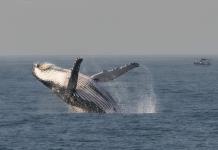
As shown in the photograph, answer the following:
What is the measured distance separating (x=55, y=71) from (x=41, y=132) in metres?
5.01

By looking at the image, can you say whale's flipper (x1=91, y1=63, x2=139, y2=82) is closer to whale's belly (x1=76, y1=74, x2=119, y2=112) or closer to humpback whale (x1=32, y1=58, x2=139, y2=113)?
humpback whale (x1=32, y1=58, x2=139, y2=113)

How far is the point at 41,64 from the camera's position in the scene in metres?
55.1

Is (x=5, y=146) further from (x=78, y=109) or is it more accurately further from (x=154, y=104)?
(x=154, y=104)

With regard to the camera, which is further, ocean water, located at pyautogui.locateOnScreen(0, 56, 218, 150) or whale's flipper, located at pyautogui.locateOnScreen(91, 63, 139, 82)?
whale's flipper, located at pyautogui.locateOnScreen(91, 63, 139, 82)

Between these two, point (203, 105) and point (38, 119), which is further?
point (203, 105)

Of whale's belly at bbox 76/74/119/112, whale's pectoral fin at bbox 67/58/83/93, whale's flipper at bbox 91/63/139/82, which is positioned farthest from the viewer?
whale's belly at bbox 76/74/119/112

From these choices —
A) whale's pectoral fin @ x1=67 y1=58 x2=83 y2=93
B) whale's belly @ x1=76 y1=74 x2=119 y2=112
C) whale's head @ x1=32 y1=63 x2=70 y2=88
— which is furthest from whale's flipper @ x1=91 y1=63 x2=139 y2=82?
whale's head @ x1=32 y1=63 x2=70 y2=88

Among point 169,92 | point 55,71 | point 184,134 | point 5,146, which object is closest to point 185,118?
point 184,134

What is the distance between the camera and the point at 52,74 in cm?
5422

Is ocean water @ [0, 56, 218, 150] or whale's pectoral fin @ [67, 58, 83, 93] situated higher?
whale's pectoral fin @ [67, 58, 83, 93]

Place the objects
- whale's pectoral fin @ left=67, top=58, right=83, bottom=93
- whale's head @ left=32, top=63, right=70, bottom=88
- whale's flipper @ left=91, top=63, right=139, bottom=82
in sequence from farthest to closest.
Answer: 1. whale's head @ left=32, top=63, right=70, bottom=88
2. whale's flipper @ left=91, top=63, right=139, bottom=82
3. whale's pectoral fin @ left=67, top=58, right=83, bottom=93

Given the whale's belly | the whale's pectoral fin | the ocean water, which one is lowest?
the ocean water

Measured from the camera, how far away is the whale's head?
53.2 metres

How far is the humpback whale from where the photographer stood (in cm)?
5191
